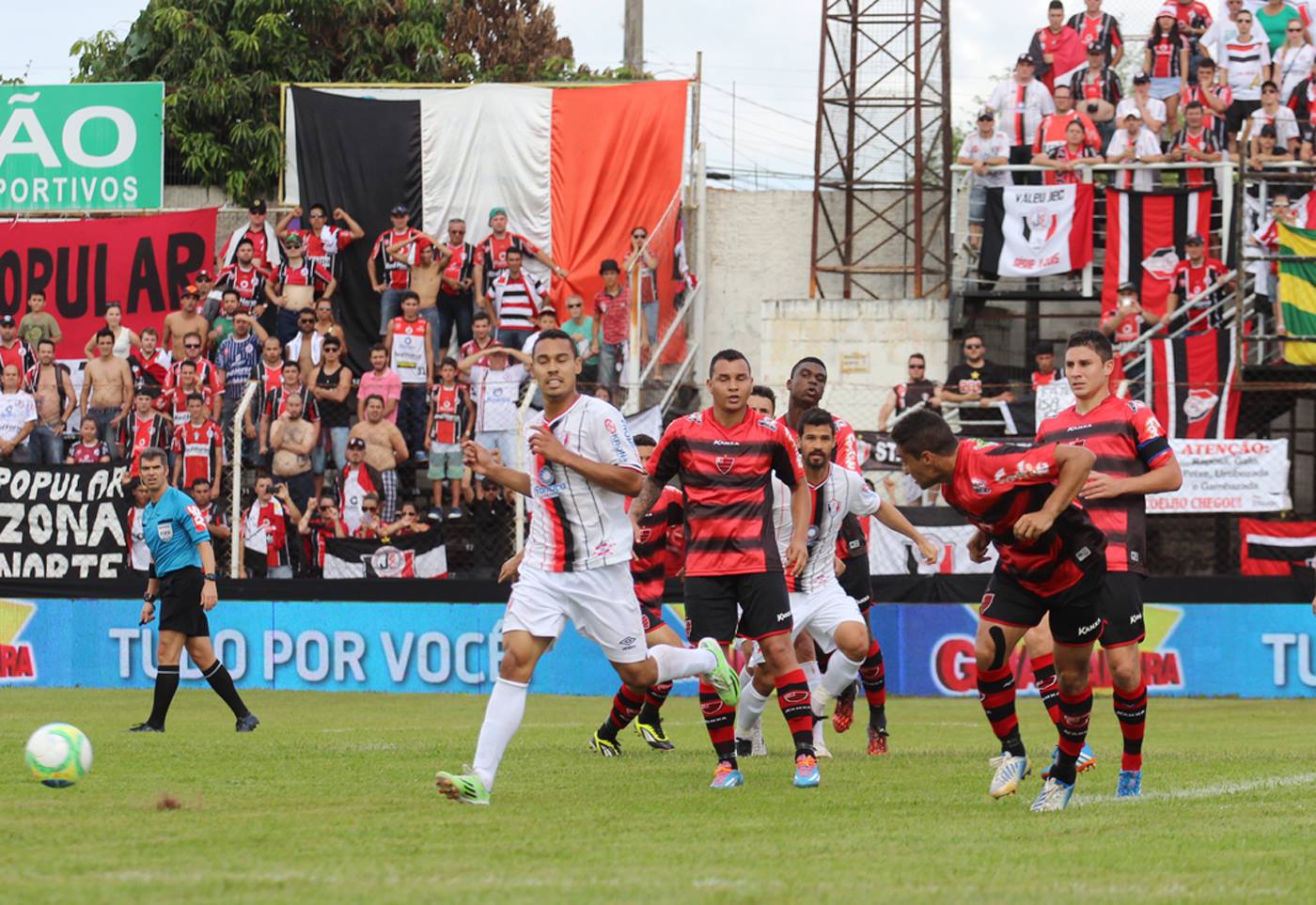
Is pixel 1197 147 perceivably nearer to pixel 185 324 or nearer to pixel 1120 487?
pixel 185 324

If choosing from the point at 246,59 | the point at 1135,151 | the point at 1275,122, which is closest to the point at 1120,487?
the point at 1275,122

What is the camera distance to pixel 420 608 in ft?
64.7

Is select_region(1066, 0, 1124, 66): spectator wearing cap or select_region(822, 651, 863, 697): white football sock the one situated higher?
select_region(1066, 0, 1124, 66): spectator wearing cap

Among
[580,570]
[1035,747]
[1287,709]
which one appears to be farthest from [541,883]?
[1287,709]

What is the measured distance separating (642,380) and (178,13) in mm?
12650

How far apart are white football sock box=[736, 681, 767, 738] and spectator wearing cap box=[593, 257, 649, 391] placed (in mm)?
11477

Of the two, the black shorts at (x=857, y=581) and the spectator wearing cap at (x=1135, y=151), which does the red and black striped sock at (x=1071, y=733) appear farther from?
the spectator wearing cap at (x=1135, y=151)

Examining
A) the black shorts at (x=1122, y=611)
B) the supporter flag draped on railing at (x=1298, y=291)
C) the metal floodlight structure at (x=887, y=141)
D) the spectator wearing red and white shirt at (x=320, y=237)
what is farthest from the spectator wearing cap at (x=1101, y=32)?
the black shorts at (x=1122, y=611)

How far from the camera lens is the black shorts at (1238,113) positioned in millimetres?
23391

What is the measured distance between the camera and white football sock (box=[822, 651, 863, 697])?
38.1 ft

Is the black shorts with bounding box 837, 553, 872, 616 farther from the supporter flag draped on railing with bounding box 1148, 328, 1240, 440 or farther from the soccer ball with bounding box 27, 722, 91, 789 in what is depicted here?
the supporter flag draped on railing with bounding box 1148, 328, 1240, 440

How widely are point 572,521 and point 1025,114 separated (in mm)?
16749

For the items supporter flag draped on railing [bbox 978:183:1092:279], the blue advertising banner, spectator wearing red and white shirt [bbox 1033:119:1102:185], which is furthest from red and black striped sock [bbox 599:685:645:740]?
spectator wearing red and white shirt [bbox 1033:119:1102:185]

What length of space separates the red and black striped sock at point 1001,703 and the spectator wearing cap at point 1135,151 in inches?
615
